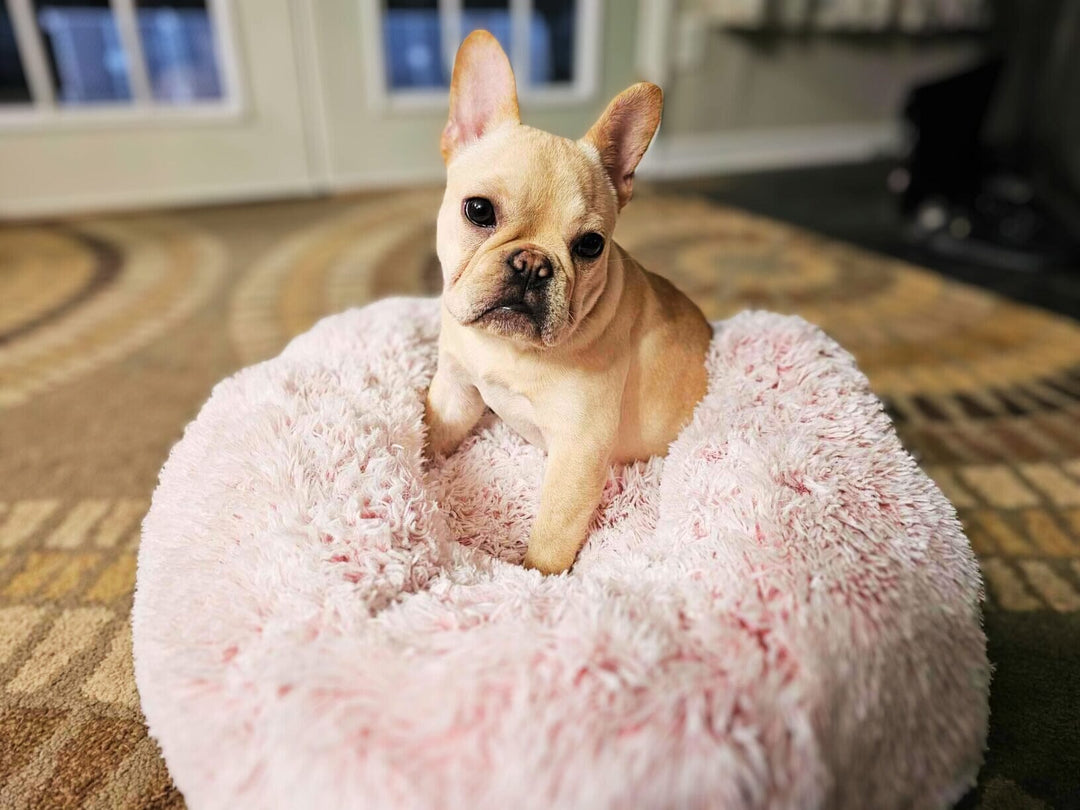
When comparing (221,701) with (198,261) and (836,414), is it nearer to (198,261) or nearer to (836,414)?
(836,414)

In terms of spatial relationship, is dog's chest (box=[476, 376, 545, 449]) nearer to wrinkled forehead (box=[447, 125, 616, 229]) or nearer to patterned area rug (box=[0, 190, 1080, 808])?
wrinkled forehead (box=[447, 125, 616, 229])

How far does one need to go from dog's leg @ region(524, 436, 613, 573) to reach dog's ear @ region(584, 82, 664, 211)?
1.14ft

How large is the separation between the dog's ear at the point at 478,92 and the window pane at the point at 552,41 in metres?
3.52

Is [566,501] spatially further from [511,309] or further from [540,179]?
[540,179]

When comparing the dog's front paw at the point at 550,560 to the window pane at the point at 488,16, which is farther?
the window pane at the point at 488,16

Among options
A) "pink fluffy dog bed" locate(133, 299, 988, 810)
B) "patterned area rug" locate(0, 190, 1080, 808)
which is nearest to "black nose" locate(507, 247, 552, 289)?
"pink fluffy dog bed" locate(133, 299, 988, 810)

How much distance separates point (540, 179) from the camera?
87cm

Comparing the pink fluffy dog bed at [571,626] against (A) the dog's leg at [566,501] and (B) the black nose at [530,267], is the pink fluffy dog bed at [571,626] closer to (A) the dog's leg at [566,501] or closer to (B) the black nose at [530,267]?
(A) the dog's leg at [566,501]

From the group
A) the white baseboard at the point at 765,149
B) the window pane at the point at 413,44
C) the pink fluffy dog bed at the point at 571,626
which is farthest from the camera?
the white baseboard at the point at 765,149

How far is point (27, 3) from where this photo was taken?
3.12 metres

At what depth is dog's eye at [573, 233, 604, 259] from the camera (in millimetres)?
887

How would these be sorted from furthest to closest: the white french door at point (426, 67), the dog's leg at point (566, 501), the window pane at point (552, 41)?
the window pane at point (552, 41), the white french door at point (426, 67), the dog's leg at point (566, 501)

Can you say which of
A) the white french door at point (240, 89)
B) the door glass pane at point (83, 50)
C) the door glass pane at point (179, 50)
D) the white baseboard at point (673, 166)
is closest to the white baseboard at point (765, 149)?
the white baseboard at point (673, 166)

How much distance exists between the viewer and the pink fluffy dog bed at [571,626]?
0.59 m
